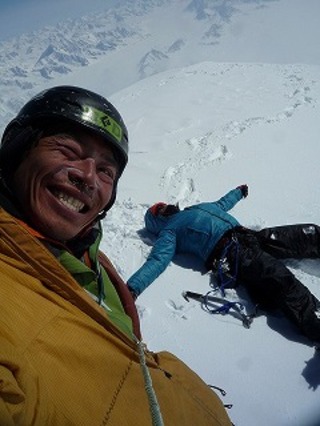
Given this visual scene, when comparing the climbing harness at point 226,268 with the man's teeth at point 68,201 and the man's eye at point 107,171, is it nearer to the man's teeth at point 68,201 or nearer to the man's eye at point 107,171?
the man's eye at point 107,171

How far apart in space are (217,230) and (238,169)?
2.87m

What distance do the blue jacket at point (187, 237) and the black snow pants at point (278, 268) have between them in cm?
28

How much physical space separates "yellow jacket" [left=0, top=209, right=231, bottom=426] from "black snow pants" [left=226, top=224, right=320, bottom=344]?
6.87 feet

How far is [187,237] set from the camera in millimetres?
4535

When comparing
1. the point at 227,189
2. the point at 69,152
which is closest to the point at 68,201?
the point at 69,152

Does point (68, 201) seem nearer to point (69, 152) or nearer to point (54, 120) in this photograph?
point (69, 152)

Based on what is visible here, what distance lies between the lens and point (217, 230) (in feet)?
14.2

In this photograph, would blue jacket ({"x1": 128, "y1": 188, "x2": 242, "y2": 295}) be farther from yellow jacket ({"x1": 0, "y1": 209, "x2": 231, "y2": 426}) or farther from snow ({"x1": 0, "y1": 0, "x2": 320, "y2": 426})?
yellow jacket ({"x1": 0, "y1": 209, "x2": 231, "y2": 426})

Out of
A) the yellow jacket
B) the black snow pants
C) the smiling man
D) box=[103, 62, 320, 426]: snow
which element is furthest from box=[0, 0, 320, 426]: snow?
the yellow jacket

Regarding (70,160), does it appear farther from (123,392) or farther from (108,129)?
(123,392)

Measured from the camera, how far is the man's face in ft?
5.89

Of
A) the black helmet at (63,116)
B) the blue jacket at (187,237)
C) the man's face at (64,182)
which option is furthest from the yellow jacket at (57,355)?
the blue jacket at (187,237)

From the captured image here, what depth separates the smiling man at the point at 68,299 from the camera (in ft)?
3.73

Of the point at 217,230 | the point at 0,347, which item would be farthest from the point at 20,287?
the point at 217,230
